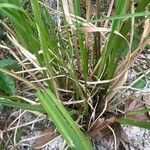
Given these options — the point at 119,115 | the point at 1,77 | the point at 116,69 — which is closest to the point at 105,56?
the point at 116,69

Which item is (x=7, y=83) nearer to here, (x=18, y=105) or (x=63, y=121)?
(x=18, y=105)

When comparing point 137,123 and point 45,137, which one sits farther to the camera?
point 45,137

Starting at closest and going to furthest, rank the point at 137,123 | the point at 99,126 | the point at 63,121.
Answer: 1. the point at 63,121
2. the point at 137,123
3. the point at 99,126

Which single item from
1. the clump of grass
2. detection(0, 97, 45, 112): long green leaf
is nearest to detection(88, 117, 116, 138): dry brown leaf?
the clump of grass

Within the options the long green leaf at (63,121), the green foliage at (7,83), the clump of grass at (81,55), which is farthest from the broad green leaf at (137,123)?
the green foliage at (7,83)

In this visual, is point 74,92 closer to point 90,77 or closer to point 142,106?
point 90,77

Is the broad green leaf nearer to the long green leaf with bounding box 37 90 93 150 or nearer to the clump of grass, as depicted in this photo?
the clump of grass

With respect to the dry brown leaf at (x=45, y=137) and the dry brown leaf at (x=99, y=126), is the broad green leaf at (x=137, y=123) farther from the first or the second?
the dry brown leaf at (x=45, y=137)

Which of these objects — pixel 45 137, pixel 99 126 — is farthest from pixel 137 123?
pixel 45 137
